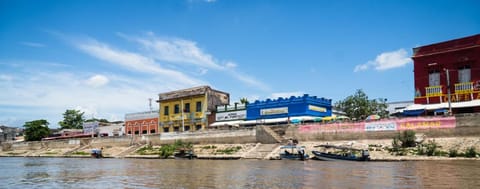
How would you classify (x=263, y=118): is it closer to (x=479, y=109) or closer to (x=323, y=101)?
(x=323, y=101)

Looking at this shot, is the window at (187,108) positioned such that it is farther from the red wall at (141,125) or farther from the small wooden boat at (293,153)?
the small wooden boat at (293,153)

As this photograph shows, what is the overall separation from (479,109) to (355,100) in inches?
599

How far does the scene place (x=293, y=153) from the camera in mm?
34406

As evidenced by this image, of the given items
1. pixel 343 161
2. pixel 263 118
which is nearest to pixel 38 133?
pixel 263 118

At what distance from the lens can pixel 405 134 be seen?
32250 mm

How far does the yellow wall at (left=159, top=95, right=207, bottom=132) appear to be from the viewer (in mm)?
56094

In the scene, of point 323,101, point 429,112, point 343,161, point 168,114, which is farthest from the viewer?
point 168,114

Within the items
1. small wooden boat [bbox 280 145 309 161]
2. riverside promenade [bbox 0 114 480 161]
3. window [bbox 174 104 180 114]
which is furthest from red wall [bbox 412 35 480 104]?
window [bbox 174 104 180 114]

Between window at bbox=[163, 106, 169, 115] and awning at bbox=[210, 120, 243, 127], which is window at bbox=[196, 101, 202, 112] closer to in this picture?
awning at bbox=[210, 120, 243, 127]

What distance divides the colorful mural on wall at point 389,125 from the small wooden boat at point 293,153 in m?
3.95

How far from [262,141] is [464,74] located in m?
19.0

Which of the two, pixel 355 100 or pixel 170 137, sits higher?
pixel 355 100

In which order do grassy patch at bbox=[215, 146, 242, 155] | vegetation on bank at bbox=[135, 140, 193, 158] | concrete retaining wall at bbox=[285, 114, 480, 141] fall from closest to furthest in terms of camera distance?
concrete retaining wall at bbox=[285, 114, 480, 141] < grassy patch at bbox=[215, 146, 242, 155] < vegetation on bank at bbox=[135, 140, 193, 158]

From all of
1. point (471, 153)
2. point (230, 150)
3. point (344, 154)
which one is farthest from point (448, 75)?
point (230, 150)
